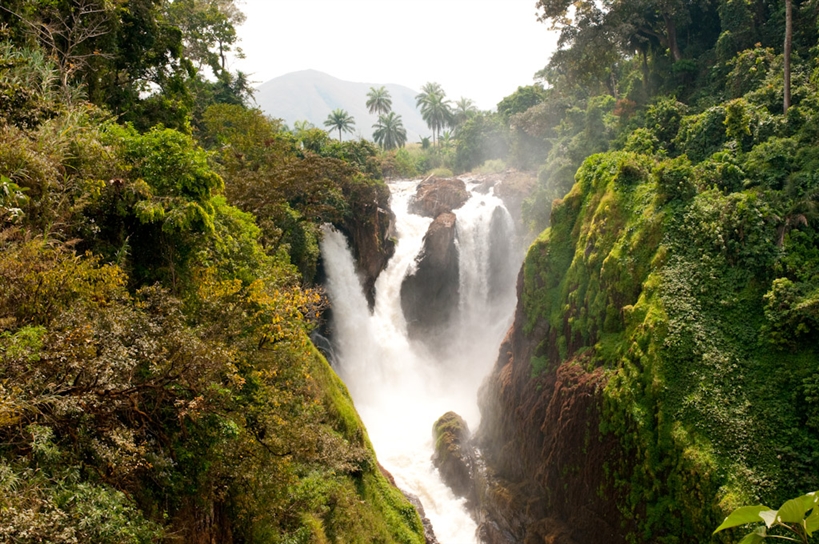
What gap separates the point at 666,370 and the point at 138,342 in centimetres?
1166

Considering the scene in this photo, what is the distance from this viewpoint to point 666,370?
1214cm

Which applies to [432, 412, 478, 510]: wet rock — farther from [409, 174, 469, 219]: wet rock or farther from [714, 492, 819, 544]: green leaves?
[714, 492, 819, 544]: green leaves

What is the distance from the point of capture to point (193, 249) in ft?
31.5

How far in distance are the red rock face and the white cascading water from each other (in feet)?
11.9

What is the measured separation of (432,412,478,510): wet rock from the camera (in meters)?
19.0

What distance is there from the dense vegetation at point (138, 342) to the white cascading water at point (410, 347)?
8830mm

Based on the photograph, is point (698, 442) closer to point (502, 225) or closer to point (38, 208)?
point (38, 208)

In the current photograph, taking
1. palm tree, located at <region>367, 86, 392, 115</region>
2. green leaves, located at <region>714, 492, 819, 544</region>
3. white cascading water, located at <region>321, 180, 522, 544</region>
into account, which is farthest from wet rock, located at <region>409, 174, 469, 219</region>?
palm tree, located at <region>367, 86, 392, 115</region>

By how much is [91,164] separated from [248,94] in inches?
1189

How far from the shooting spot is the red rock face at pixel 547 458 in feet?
44.3

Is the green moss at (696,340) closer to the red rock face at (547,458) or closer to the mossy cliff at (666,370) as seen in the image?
the mossy cliff at (666,370)

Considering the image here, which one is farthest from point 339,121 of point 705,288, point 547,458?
point 705,288

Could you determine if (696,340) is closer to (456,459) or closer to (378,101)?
(456,459)

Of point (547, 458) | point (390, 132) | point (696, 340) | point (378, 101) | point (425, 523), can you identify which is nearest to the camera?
point (696, 340)
